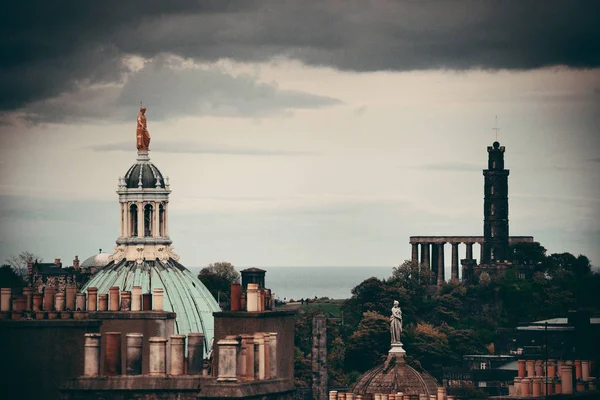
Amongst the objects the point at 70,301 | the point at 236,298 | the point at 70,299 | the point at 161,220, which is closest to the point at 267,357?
the point at 236,298

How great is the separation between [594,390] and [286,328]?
21705mm

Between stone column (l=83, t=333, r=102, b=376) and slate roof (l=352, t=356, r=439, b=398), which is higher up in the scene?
slate roof (l=352, t=356, r=439, b=398)

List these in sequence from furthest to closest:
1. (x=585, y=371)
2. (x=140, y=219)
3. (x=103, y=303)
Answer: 1. (x=140, y=219)
2. (x=585, y=371)
3. (x=103, y=303)

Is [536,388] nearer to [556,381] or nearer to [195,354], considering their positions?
[556,381]

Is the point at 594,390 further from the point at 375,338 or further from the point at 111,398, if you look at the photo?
the point at 375,338

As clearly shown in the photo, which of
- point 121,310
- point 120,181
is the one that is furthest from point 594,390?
point 120,181

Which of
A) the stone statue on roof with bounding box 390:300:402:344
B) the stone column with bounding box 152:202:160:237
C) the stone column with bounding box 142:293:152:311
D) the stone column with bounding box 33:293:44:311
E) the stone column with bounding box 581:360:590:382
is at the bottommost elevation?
the stone column with bounding box 581:360:590:382

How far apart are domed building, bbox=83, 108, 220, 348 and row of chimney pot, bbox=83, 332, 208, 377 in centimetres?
4605

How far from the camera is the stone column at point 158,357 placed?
219ft

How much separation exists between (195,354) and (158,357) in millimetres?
966

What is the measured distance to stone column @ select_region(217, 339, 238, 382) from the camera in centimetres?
6462

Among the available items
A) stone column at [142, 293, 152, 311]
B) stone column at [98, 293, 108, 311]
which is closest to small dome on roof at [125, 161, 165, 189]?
stone column at [142, 293, 152, 311]

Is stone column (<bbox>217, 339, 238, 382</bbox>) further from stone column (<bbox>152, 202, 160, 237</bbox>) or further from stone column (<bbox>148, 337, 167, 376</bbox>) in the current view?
stone column (<bbox>152, 202, 160, 237</bbox>)

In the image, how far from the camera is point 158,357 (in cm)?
6688
